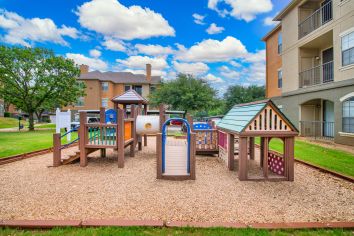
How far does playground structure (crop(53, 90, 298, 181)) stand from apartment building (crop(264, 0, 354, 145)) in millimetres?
7807

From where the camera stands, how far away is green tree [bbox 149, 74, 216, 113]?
120 feet

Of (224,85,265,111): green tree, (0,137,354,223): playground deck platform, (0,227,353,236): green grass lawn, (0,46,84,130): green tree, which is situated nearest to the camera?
(0,227,353,236): green grass lawn

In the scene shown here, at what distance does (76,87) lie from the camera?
28172mm

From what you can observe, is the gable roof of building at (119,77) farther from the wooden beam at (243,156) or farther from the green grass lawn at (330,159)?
the wooden beam at (243,156)

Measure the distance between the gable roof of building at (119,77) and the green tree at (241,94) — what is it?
61.2 feet

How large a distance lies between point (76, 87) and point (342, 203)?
29319 mm

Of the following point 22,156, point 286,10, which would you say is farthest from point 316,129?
point 22,156

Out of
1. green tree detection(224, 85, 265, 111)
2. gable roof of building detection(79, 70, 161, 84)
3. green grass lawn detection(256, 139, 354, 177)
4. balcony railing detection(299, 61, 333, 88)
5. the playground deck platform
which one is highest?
gable roof of building detection(79, 70, 161, 84)

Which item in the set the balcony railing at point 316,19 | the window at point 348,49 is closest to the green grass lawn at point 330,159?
the window at point 348,49

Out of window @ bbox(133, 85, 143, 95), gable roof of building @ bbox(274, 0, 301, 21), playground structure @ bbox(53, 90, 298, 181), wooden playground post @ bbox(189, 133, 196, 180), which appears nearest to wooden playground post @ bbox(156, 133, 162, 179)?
playground structure @ bbox(53, 90, 298, 181)

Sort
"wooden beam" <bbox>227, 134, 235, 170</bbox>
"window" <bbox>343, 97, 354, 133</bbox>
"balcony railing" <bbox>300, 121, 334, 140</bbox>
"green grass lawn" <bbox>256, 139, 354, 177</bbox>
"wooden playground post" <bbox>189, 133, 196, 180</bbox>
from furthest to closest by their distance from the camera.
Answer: "balcony railing" <bbox>300, 121, 334, 140</bbox> < "window" <bbox>343, 97, 354, 133</bbox> < "wooden beam" <bbox>227, 134, 235, 170</bbox> < "green grass lawn" <bbox>256, 139, 354, 177</bbox> < "wooden playground post" <bbox>189, 133, 196, 180</bbox>

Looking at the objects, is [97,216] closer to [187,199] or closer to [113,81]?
[187,199]

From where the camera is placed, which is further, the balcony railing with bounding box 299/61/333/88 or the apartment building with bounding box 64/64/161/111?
the apartment building with bounding box 64/64/161/111

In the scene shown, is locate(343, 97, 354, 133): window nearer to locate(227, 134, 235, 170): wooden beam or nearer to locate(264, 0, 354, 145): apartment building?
locate(264, 0, 354, 145): apartment building
